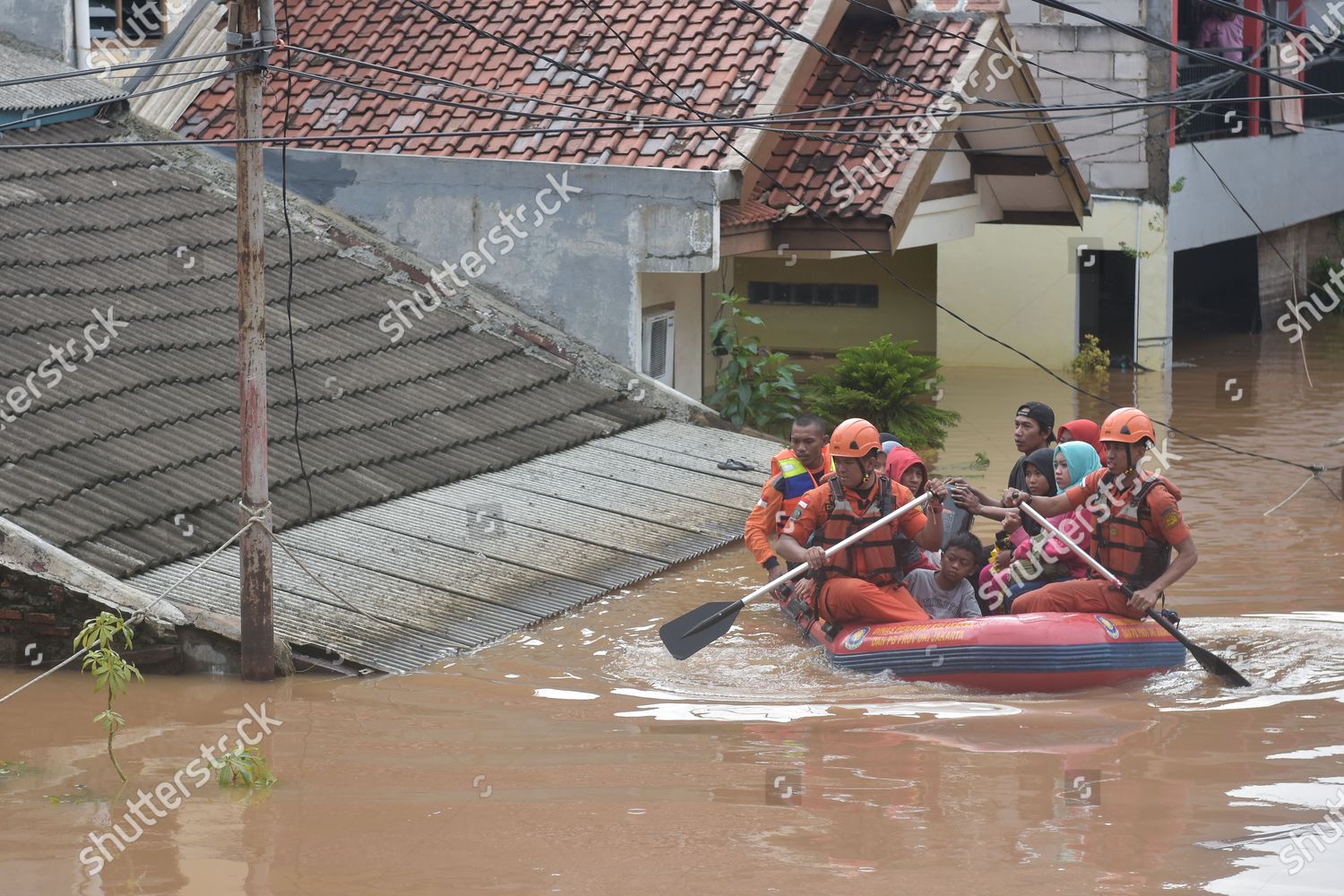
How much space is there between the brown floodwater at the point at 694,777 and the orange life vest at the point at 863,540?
683 millimetres

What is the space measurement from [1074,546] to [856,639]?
137 cm

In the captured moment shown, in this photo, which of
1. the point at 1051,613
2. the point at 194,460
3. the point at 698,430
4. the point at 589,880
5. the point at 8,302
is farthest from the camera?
the point at 698,430

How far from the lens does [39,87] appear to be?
14578mm

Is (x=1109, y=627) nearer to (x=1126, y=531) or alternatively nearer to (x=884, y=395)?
(x=1126, y=531)

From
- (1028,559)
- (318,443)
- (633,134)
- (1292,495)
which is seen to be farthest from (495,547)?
(1292,495)

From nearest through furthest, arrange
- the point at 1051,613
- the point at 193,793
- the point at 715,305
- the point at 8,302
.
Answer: the point at 193,793
the point at 1051,613
the point at 8,302
the point at 715,305

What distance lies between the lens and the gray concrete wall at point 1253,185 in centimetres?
2184

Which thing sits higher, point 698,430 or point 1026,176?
point 1026,176

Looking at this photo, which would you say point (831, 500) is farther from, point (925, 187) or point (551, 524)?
point (925, 187)

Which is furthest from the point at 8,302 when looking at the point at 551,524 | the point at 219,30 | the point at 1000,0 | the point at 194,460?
the point at 1000,0

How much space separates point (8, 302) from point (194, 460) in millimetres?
2034

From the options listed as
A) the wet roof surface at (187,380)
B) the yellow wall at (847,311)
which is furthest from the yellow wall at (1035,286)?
the wet roof surface at (187,380)

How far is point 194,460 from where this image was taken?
35.4 ft

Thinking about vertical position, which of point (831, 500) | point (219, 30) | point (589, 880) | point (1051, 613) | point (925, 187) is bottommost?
point (589, 880)
